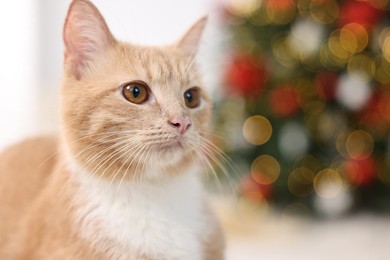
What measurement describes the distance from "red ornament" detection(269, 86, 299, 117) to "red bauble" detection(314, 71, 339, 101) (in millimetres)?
95

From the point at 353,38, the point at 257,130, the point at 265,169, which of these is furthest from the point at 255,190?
the point at 353,38

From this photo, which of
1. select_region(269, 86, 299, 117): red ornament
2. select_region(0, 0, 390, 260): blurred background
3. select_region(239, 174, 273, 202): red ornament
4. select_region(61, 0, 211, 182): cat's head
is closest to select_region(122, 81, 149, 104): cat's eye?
select_region(61, 0, 211, 182): cat's head

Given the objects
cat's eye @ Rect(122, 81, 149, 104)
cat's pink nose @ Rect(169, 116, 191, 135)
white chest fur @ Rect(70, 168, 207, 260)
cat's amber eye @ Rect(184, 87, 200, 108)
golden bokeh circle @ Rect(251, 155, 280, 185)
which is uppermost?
golden bokeh circle @ Rect(251, 155, 280, 185)

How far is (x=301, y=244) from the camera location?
1888 millimetres

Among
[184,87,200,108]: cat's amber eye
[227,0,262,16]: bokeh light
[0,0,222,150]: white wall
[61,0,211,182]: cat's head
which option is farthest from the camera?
[0,0,222,150]: white wall

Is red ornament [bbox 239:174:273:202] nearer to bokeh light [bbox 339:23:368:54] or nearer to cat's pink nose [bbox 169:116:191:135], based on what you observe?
bokeh light [bbox 339:23:368:54]

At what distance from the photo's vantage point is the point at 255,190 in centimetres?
221

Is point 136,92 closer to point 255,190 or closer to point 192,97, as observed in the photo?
point 192,97

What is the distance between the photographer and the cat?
3.11 ft

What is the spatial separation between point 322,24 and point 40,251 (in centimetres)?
150

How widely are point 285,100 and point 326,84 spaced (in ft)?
0.59

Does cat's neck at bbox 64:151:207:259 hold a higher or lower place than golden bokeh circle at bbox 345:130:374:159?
lower

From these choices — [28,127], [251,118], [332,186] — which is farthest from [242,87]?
[28,127]

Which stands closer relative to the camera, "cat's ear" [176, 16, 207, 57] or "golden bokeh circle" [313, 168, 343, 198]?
"cat's ear" [176, 16, 207, 57]
